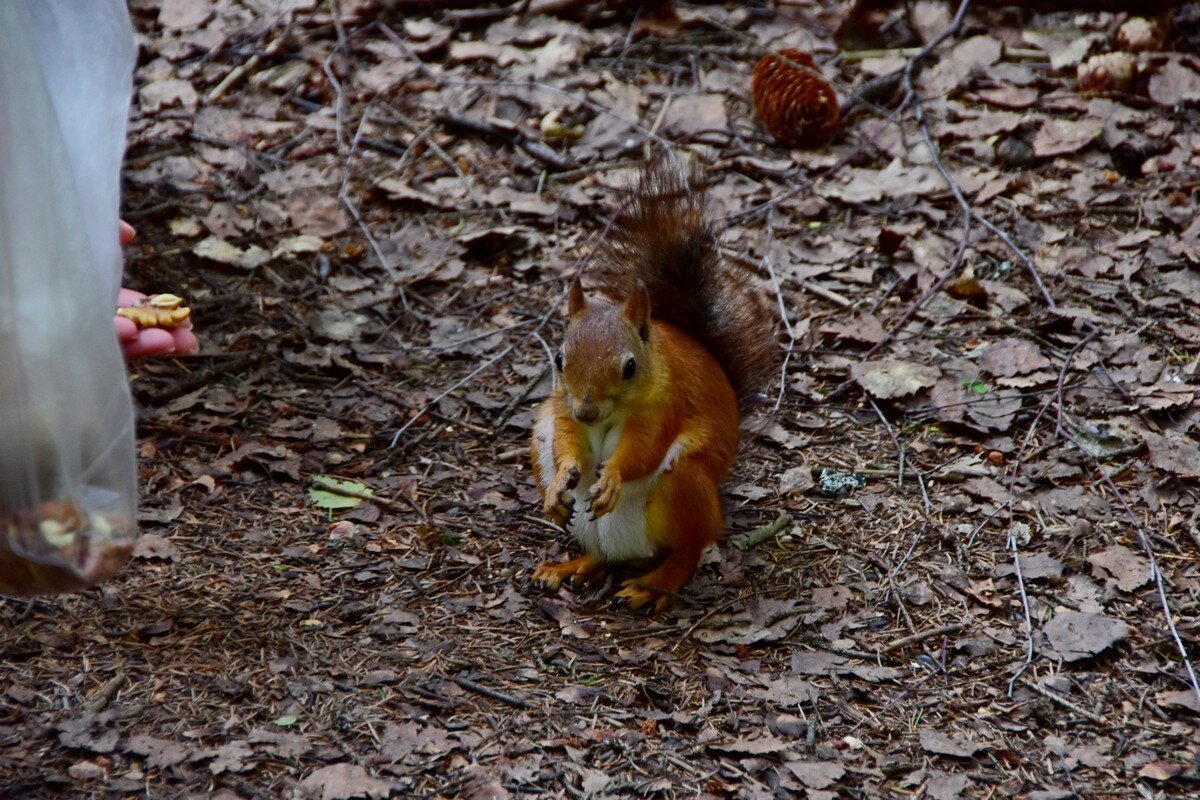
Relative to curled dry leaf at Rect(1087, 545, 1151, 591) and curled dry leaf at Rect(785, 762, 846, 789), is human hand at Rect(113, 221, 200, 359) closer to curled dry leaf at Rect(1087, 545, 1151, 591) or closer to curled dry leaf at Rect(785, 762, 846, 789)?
curled dry leaf at Rect(785, 762, 846, 789)

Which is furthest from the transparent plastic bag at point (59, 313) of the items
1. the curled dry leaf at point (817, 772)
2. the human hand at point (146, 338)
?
the curled dry leaf at point (817, 772)

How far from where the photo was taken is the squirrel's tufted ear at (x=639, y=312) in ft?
9.65

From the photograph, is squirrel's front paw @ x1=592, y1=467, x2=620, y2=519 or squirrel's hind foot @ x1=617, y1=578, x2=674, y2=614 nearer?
squirrel's front paw @ x1=592, y1=467, x2=620, y2=519

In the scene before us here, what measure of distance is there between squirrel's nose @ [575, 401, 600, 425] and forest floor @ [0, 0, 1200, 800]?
0.50 meters

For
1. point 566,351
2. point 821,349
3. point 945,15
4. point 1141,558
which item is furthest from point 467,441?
point 945,15

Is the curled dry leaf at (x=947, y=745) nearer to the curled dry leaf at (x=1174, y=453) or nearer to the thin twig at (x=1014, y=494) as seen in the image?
the thin twig at (x=1014, y=494)

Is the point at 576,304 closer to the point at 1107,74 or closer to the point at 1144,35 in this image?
the point at 1107,74

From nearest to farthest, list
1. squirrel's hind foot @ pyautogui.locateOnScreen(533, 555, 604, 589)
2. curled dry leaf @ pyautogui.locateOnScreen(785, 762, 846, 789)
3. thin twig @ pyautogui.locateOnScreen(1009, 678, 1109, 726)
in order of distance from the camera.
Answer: curled dry leaf @ pyautogui.locateOnScreen(785, 762, 846, 789), thin twig @ pyautogui.locateOnScreen(1009, 678, 1109, 726), squirrel's hind foot @ pyautogui.locateOnScreen(533, 555, 604, 589)

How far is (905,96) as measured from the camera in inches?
205

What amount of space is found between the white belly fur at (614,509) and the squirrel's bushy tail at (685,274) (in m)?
0.50

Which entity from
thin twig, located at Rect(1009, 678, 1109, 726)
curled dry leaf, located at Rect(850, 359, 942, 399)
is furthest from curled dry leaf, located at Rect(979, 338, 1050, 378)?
thin twig, located at Rect(1009, 678, 1109, 726)

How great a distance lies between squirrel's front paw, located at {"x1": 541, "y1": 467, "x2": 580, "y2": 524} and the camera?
9.43 feet

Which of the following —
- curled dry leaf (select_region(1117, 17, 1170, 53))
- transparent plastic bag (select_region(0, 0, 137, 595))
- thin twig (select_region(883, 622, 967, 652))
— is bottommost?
thin twig (select_region(883, 622, 967, 652))

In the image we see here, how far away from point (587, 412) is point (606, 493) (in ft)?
0.65
